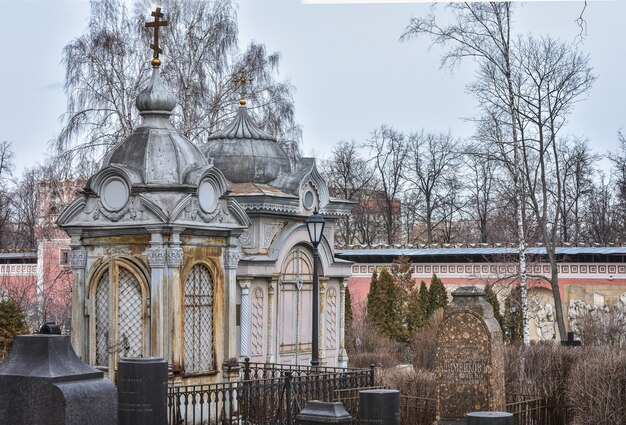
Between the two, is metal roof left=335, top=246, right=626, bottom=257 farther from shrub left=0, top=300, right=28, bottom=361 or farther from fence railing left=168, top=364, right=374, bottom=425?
fence railing left=168, top=364, right=374, bottom=425

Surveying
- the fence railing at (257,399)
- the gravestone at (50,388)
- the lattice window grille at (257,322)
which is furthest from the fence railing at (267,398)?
the gravestone at (50,388)

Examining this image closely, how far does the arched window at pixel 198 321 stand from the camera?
17.1 m

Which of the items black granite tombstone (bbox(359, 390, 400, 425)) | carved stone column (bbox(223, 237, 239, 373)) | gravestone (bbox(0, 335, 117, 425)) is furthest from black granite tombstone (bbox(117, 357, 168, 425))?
carved stone column (bbox(223, 237, 239, 373))

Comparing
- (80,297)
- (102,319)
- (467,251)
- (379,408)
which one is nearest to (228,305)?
(102,319)

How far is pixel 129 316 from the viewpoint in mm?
16984

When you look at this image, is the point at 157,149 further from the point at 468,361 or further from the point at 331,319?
the point at 331,319

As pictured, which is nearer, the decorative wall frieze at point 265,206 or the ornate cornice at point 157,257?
the ornate cornice at point 157,257

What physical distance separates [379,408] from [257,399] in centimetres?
380

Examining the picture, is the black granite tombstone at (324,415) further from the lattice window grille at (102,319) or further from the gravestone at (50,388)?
the lattice window grille at (102,319)

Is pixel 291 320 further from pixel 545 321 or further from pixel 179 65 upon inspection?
pixel 545 321

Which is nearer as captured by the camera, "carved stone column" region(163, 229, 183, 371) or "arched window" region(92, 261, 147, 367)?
"carved stone column" region(163, 229, 183, 371)

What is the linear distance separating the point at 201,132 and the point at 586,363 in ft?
46.8

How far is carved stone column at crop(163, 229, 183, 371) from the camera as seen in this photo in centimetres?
1664

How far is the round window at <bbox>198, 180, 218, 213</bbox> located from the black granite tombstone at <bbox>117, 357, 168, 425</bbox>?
4274 millimetres
